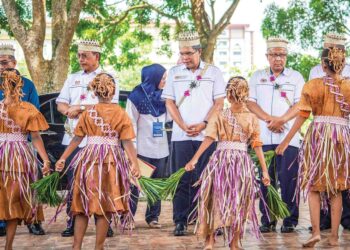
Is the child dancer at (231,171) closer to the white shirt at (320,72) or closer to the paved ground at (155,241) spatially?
the paved ground at (155,241)

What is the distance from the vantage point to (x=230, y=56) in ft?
425

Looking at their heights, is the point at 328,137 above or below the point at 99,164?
above

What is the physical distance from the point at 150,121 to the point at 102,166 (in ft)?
9.82

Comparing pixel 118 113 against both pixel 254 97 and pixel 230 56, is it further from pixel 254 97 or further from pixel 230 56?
pixel 230 56

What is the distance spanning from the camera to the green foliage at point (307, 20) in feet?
76.4

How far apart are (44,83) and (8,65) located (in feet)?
25.5

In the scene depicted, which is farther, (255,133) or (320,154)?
(320,154)

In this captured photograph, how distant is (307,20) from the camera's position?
78.6 ft

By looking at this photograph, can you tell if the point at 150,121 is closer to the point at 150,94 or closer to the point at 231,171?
the point at 150,94

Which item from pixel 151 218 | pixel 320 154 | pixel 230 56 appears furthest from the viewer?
pixel 230 56

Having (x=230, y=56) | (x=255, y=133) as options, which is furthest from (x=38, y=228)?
(x=230, y=56)

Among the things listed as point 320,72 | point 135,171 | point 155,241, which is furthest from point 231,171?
point 320,72

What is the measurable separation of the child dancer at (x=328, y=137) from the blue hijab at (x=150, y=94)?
2.37 metres

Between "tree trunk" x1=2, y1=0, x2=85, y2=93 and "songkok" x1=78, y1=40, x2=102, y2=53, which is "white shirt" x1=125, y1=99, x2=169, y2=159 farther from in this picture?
"tree trunk" x1=2, y1=0, x2=85, y2=93
